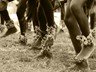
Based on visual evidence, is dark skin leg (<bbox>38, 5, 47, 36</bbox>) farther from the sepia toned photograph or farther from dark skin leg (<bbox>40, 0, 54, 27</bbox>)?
dark skin leg (<bbox>40, 0, 54, 27</bbox>)

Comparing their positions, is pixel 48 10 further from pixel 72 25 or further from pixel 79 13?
pixel 79 13

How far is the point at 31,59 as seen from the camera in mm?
4414

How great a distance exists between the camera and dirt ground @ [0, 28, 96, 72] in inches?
154

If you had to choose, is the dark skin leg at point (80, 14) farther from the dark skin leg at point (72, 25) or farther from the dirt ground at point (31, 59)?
the dirt ground at point (31, 59)

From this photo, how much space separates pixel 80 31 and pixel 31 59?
3.05ft

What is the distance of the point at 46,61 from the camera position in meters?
4.25

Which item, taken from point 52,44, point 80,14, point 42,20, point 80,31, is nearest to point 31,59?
point 52,44

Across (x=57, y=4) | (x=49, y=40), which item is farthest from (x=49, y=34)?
(x=57, y=4)

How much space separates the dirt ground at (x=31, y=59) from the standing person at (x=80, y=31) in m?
0.24

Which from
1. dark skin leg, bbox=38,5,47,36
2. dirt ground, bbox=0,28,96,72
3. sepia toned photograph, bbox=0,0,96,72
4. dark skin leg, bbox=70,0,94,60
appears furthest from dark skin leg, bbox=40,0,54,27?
dark skin leg, bbox=70,0,94,60

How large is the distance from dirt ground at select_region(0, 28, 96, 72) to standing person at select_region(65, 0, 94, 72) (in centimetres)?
24

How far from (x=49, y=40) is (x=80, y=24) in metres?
0.97

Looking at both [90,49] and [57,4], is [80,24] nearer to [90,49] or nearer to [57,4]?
[90,49]

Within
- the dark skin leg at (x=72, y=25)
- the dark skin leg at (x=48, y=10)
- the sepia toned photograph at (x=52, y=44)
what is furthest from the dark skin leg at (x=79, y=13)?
the dark skin leg at (x=48, y=10)
